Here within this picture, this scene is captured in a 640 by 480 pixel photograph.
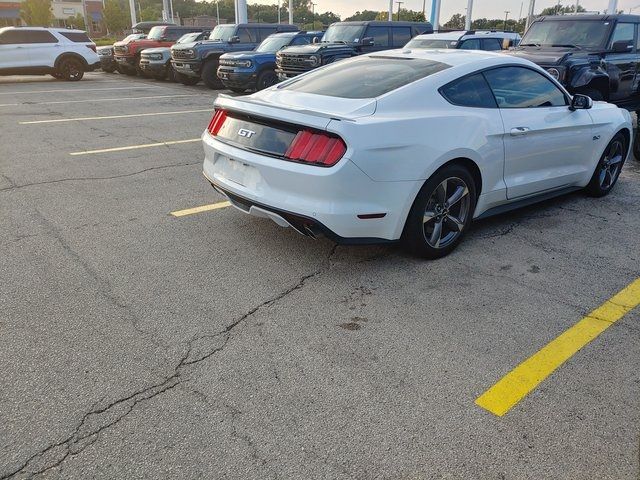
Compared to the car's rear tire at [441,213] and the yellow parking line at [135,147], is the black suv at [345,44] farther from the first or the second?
the car's rear tire at [441,213]

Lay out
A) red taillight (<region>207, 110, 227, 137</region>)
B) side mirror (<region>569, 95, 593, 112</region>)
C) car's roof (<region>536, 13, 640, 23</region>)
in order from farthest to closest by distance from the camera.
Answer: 1. car's roof (<region>536, 13, 640, 23</region>)
2. side mirror (<region>569, 95, 593, 112</region>)
3. red taillight (<region>207, 110, 227, 137</region>)

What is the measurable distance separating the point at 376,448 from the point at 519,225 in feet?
11.2

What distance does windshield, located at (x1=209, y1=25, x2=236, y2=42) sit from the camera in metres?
16.7

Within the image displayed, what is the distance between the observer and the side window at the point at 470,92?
420 cm

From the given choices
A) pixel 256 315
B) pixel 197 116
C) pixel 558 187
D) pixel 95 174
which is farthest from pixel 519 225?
pixel 197 116

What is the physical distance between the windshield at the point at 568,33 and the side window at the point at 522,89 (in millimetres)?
5317

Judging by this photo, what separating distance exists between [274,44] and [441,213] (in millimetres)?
12335

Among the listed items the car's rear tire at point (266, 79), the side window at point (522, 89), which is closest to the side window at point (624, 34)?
the side window at point (522, 89)

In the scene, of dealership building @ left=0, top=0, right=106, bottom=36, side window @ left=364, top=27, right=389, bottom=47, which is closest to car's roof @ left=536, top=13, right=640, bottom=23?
side window @ left=364, top=27, right=389, bottom=47

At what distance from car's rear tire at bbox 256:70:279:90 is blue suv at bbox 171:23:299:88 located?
2.47 meters

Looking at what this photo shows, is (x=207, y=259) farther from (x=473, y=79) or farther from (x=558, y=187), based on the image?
(x=558, y=187)

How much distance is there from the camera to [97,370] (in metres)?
2.84

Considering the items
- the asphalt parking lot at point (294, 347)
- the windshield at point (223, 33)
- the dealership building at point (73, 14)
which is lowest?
the asphalt parking lot at point (294, 347)

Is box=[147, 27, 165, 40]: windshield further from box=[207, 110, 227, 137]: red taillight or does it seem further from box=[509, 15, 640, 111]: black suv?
box=[207, 110, 227, 137]: red taillight
